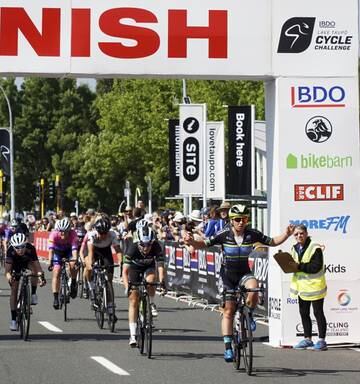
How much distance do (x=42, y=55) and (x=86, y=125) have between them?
290ft

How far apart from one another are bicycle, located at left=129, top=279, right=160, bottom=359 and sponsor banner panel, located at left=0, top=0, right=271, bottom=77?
287 centimetres

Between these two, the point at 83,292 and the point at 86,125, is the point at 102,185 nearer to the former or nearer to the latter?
the point at 86,125

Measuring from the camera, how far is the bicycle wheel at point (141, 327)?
49.7 ft

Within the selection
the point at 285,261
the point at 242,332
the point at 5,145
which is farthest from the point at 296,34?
the point at 5,145

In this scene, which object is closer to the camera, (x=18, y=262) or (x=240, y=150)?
(x=18, y=262)

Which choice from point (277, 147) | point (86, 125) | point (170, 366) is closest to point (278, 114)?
point (277, 147)

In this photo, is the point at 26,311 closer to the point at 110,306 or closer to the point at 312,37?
the point at 110,306

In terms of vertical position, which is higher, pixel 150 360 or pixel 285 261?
pixel 285 261

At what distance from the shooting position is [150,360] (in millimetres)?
14469

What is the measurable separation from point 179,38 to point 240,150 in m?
18.0

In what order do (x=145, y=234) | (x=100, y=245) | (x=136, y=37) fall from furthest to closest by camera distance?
(x=100, y=245) → (x=136, y=37) → (x=145, y=234)

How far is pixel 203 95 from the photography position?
167 feet

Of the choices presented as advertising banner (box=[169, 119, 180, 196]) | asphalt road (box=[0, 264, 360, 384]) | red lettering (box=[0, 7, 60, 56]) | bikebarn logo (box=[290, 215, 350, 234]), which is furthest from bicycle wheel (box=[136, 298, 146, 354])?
advertising banner (box=[169, 119, 180, 196])

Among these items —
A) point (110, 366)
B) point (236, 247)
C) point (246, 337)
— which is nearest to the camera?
point (246, 337)
